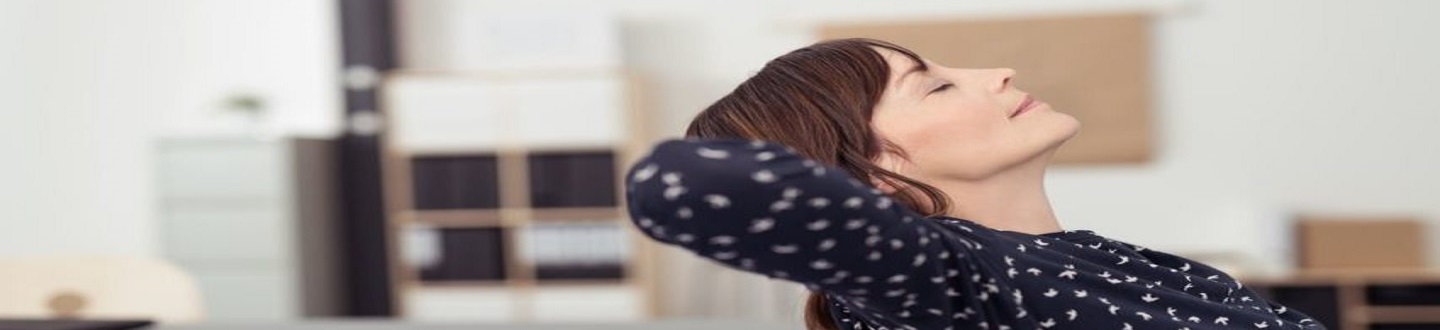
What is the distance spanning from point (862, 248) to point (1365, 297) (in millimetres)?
4351

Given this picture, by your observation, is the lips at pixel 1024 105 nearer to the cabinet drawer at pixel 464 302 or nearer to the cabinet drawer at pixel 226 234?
the cabinet drawer at pixel 464 302

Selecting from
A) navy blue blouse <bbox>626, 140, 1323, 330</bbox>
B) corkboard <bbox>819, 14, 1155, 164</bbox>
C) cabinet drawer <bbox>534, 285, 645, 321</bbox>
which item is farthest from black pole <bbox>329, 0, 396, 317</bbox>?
navy blue blouse <bbox>626, 140, 1323, 330</bbox>

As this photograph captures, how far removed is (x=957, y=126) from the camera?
110 centimetres

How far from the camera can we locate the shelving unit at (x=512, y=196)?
5086mm

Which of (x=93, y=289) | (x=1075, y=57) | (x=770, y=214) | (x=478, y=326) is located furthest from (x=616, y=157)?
(x=770, y=214)

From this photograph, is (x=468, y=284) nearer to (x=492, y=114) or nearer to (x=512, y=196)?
(x=512, y=196)

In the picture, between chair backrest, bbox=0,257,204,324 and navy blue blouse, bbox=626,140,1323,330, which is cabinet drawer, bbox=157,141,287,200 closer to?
chair backrest, bbox=0,257,204,324

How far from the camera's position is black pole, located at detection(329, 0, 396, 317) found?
5332 millimetres

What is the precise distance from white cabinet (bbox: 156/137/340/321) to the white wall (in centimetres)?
70

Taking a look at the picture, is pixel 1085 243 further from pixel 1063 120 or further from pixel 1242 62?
pixel 1242 62

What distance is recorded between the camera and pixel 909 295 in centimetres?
88

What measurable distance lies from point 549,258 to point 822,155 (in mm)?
4191

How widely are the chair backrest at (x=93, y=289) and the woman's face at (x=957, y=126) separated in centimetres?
175

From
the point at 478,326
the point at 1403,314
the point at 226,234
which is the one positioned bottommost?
the point at 1403,314
